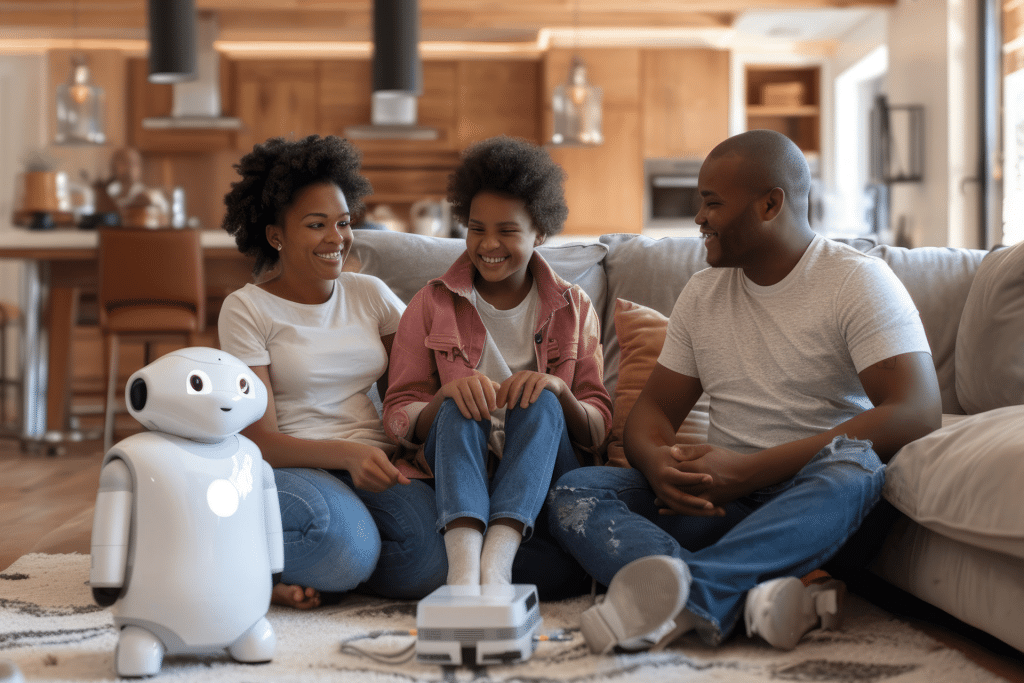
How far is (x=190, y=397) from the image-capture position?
115 centimetres

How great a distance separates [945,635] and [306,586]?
96 centimetres

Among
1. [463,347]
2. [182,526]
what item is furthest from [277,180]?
[182,526]

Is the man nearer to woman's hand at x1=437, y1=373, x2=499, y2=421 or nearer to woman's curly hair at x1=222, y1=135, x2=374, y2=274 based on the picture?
woman's hand at x1=437, y1=373, x2=499, y2=421

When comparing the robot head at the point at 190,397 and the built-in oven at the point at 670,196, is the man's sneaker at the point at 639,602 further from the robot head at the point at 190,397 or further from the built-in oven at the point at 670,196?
the built-in oven at the point at 670,196

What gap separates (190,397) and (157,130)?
5.38 metres

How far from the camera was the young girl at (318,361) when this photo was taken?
1468 mm

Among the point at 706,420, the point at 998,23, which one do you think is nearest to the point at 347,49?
the point at 998,23

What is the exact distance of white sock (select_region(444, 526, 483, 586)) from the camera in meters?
1.34

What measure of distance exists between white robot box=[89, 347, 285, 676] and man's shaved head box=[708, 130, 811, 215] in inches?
33.4

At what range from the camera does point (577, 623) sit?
4.61ft

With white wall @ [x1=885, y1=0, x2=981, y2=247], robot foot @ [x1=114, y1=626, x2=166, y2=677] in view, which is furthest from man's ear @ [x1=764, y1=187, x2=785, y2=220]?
white wall @ [x1=885, y1=0, x2=981, y2=247]

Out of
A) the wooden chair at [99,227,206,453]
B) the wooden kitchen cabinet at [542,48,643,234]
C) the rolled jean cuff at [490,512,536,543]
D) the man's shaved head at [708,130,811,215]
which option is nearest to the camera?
the rolled jean cuff at [490,512,536,543]

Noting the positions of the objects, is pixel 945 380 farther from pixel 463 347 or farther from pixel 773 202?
pixel 463 347

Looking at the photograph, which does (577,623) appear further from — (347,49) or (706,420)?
(347,49)
